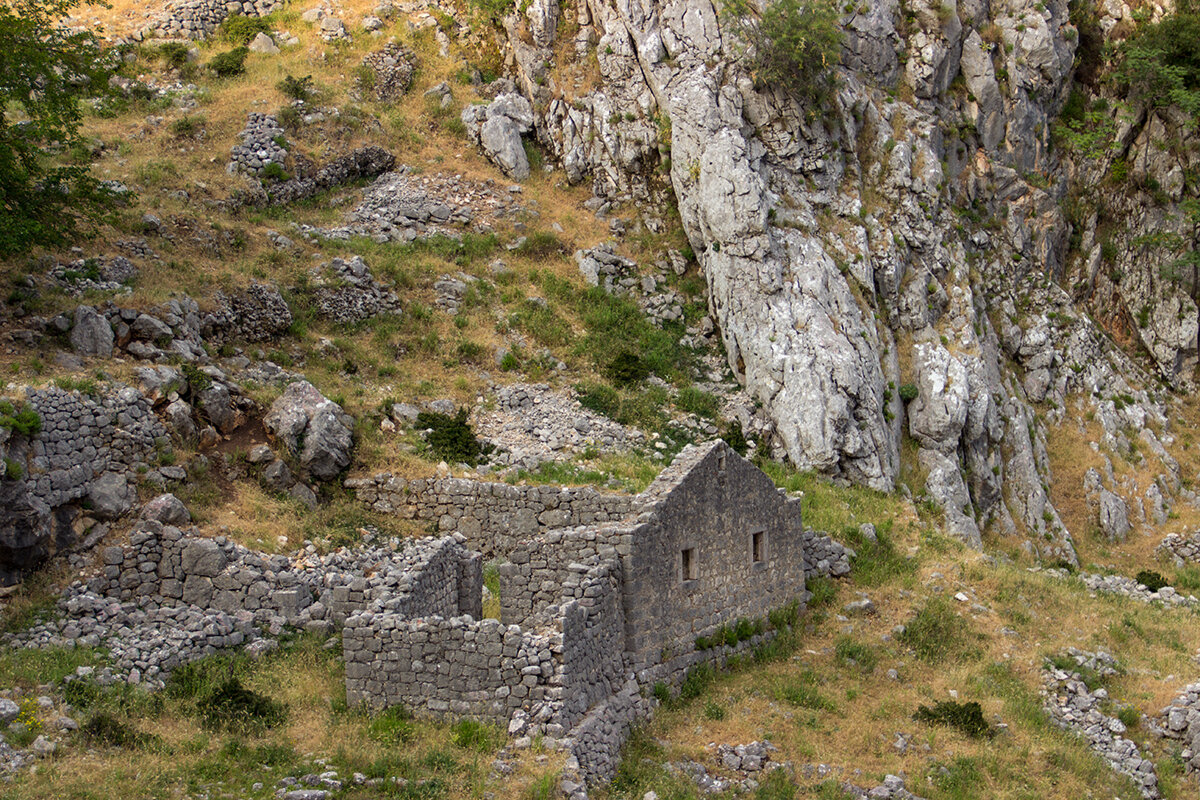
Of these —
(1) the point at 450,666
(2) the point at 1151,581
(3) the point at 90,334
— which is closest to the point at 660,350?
(2) the point at 1151,581

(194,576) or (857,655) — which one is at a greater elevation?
(194,576)

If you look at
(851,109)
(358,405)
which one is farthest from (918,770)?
(851,109)

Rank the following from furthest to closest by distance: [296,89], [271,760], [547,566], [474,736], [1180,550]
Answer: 1. [296,89]
2. [1180,550]
3. [547,566]
4. [474,736]
5. [271,760]

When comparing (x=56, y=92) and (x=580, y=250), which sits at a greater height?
(x=56, y=92)

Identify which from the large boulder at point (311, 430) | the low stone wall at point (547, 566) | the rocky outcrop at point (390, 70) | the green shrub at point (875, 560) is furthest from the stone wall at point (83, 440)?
the rocky outcrop at point (390, 70)

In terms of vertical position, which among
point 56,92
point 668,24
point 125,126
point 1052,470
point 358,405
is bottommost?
point 1052,470

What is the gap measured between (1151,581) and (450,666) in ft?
68.3

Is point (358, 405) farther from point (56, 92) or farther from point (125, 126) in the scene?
point (125, 126)

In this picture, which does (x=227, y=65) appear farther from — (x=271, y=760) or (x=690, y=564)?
(x=271, y=760)

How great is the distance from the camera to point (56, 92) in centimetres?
2439

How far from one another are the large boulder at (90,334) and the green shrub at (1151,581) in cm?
2580

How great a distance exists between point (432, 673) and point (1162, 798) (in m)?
11.4

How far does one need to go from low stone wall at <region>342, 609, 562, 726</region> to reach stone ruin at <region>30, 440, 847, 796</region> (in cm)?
2

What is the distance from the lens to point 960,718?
17.0 m
